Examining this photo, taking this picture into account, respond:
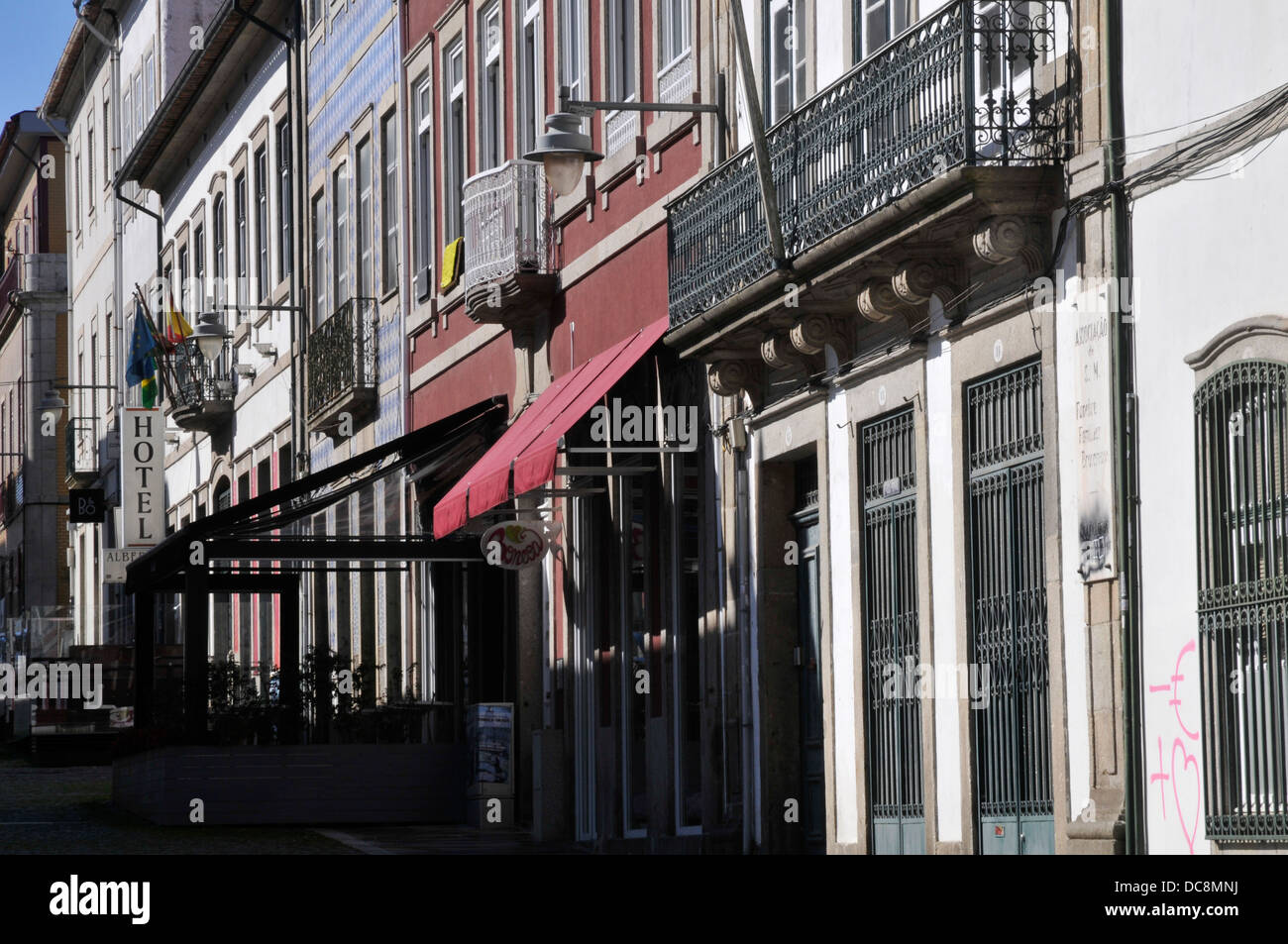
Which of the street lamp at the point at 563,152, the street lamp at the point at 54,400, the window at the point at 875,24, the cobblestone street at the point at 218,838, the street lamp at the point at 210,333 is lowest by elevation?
the cobblestone street at the point at 218,838

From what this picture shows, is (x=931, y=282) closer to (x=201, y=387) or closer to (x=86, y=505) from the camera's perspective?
(x=201, y=387)

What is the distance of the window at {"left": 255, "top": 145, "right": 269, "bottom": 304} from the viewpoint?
3666 centimetres

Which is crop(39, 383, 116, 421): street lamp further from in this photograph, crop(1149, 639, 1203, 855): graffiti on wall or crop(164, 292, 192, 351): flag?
crop(1149, 639, 1203, 855): graffiti on wall

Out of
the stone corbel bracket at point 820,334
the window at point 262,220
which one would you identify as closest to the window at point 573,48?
the stone corbel bracket at point 820,334

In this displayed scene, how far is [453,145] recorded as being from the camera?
26.6 metres

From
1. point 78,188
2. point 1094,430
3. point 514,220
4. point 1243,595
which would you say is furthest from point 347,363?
point 78,188

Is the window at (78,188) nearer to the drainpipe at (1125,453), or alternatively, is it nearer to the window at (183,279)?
the window at (183,279)

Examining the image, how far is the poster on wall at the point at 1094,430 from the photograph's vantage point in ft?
41.2

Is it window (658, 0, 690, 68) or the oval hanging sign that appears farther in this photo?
the oval hanging sign

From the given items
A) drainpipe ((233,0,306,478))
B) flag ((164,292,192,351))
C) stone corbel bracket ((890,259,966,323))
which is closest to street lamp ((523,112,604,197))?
stone corbel bracket ((890,259,966,323))

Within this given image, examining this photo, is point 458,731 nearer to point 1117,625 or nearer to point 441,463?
point 441,463

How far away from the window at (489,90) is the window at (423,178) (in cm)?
223

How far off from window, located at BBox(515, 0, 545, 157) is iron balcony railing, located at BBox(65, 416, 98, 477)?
31489mm

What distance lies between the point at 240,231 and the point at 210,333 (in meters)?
3.22
